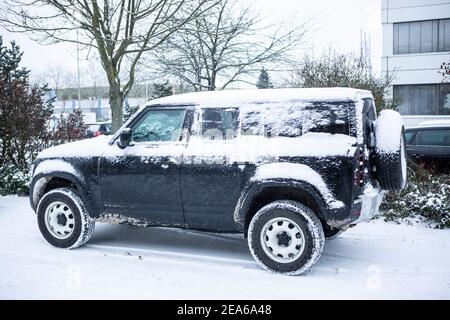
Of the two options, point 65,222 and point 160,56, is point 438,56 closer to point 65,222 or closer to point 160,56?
point 160,56

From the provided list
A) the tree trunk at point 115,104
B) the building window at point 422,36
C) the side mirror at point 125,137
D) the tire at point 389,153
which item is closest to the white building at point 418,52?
the building window at point 422,36

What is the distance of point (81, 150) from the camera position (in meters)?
6.23

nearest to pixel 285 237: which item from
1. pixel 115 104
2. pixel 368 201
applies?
pixel 368 201

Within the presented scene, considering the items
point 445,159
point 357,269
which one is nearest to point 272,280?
point 357,269

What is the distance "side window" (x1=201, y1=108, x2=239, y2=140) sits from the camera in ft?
18.2

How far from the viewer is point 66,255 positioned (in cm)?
595

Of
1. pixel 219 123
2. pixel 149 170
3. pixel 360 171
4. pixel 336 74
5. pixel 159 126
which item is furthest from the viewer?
pixel 336 74

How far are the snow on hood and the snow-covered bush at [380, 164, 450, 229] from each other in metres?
4.34

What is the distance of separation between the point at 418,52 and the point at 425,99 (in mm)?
2911

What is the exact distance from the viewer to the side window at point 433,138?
33.5 feet

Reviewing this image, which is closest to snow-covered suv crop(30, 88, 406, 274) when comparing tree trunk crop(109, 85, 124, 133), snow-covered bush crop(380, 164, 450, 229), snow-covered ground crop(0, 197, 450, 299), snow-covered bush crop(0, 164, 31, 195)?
snow-covered ground crop(0, 197, 450, 299)

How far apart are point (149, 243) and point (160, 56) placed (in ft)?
33.8

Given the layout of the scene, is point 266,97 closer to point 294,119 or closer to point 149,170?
point 294,119

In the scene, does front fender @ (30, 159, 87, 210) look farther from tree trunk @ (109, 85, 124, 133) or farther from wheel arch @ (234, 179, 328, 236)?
tree trunk @ (109, 85, 124, 133)
